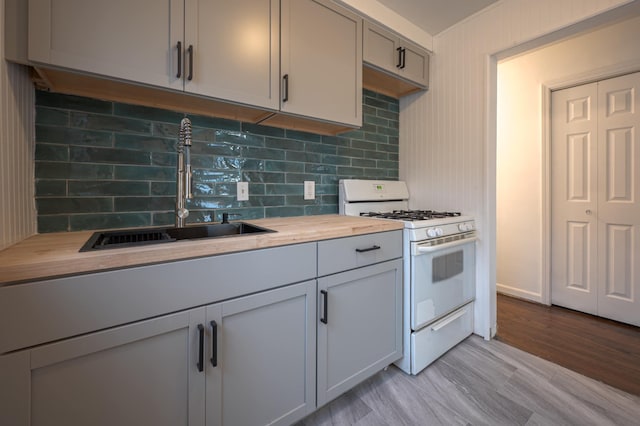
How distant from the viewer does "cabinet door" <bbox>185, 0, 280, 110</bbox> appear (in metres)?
1.18

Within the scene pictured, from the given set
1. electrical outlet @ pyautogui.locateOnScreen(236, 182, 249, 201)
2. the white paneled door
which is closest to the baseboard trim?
the white paneled door

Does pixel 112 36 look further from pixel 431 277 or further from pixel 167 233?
pixel 431 277

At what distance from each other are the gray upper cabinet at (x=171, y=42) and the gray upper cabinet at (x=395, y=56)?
75 cm

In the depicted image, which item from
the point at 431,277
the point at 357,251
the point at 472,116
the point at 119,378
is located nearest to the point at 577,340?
the point at 431,277

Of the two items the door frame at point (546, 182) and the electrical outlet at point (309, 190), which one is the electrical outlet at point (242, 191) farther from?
the door frame at point (546, 182)

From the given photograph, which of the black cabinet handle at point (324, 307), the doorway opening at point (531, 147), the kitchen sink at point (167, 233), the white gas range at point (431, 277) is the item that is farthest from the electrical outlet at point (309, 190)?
the doorway opening at point (531, 147)

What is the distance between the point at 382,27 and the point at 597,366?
8.72 ft

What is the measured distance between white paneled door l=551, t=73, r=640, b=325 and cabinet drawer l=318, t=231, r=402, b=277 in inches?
82.0

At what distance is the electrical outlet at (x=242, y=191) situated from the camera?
1.64 metres

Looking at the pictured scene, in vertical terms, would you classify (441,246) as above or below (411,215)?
below

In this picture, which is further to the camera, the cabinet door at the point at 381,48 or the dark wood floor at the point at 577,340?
the cabinet door at the point at 381,48

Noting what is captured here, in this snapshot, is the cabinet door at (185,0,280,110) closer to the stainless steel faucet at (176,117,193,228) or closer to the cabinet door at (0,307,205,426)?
the stainless steel faucet at (176,117,193,228)

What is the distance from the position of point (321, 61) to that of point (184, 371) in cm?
164

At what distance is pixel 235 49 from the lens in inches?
50.5
